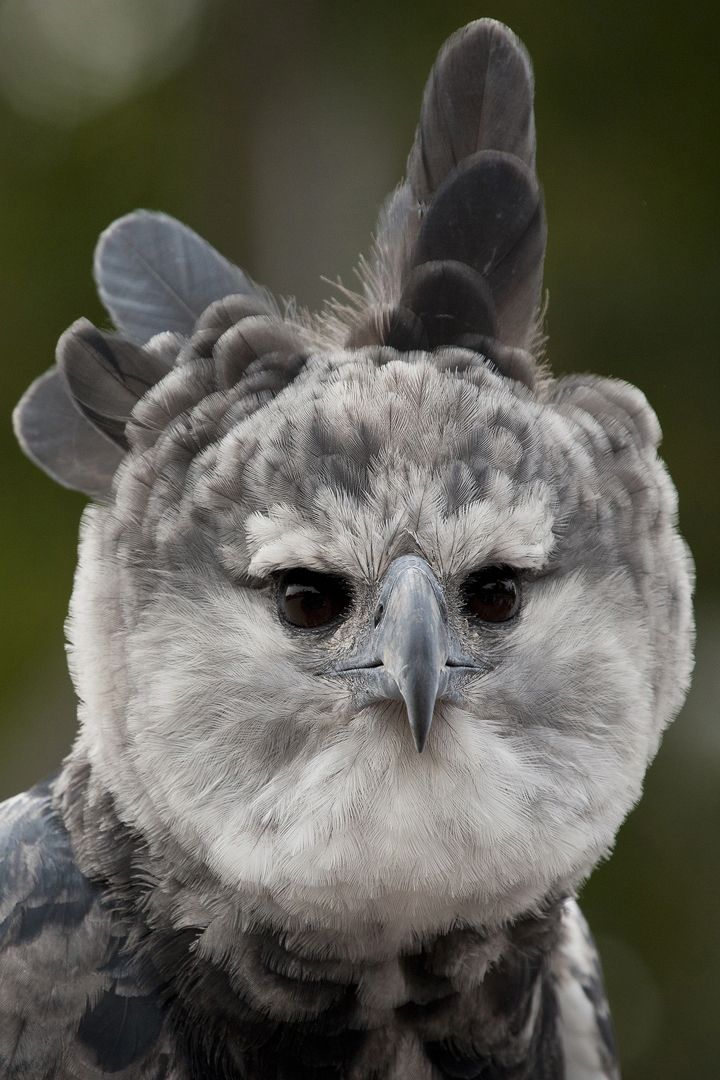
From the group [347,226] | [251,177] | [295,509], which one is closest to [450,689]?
[295,509]

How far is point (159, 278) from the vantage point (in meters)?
1.81

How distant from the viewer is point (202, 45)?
3.96 metres

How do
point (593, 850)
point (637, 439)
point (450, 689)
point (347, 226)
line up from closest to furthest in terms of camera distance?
point (450, 689) → point (593, 850) → point (637, 439) → point (347, 226)

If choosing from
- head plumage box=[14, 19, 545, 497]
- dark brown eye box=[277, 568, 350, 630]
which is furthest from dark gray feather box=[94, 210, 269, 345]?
dark brown eye box=[277, 568, 350, 630]

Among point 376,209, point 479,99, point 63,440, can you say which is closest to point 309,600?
point 63,440

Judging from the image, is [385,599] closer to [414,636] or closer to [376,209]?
[414,636]

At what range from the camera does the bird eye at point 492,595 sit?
1418mm

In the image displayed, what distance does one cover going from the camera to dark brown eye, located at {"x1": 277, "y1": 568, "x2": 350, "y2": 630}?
1.41 metres

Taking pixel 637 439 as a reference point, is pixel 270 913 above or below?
below

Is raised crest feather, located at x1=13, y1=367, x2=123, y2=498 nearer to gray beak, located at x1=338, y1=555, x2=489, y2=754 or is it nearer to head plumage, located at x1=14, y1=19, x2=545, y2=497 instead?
head plumage, located at x1=14, y1=19, x2=545, y2=497

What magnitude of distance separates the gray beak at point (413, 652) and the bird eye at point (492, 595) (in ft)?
0.15

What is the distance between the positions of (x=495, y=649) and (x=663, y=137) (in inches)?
113

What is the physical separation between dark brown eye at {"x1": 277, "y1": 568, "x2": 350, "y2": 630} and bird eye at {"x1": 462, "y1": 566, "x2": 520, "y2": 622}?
5.5 inches

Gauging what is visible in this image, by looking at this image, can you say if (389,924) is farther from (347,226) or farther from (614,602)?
(347,226)
